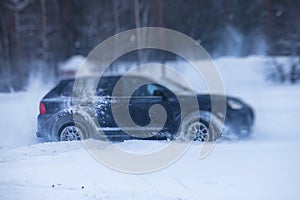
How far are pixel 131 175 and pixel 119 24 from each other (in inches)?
809

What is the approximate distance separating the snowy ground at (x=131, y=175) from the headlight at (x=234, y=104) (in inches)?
72.1

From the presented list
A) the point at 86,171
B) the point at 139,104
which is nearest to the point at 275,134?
the point at 139,104

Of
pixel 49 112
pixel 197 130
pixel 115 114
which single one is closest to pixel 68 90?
pixel 49 112

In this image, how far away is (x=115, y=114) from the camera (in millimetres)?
6965

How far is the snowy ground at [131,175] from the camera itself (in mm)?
4529

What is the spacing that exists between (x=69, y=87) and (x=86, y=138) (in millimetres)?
1080

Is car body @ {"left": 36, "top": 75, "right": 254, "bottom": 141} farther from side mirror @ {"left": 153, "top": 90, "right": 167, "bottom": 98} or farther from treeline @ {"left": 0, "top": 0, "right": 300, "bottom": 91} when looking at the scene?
treeline @ {"left": 0, "top": 0, "right": 300, "bottom": 91}

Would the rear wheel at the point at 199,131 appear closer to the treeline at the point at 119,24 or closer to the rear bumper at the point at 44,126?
the rear bumper at the point at 44,126

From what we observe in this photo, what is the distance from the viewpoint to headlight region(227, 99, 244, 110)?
8608 millimetres

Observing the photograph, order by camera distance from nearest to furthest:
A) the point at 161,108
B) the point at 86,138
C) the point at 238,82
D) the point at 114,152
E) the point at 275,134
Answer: the point at 114,152, the point at 86,138, the point at 161,108, the point at 275,134, the point at 238,82

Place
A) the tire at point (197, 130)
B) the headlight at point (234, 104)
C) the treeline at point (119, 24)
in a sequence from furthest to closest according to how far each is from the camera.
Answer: the treeline at point (119, 24)
the headlight at point (234, 104)
the tire at point (197, 130)

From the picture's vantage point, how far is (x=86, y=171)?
5078mm

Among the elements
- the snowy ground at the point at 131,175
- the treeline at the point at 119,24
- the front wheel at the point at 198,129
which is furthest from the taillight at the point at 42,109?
the treeline at the point at 119,24

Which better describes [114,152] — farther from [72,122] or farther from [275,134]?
[275,134]
